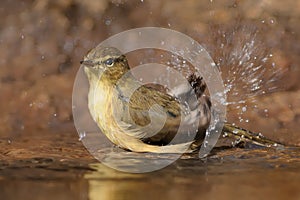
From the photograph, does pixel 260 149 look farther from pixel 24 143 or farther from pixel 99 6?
pixel 99 6

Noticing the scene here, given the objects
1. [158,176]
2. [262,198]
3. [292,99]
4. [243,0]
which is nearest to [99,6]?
[243,0]

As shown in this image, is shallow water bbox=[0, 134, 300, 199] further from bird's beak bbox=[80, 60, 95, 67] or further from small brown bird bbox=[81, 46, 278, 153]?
bird's beak bbox=[80, 60, 95, 67]

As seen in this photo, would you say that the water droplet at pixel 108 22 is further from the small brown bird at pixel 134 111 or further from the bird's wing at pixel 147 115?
the bird's wing at pixel 147 115

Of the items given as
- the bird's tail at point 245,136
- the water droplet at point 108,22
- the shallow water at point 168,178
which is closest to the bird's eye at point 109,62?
the shallow water at point 168,178

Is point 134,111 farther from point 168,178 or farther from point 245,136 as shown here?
point 245,136

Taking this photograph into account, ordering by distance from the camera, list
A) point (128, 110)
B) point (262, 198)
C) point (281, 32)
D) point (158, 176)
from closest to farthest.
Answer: point (262, 198)
point (158, 176)
point (128, 110)
point (281, 32)

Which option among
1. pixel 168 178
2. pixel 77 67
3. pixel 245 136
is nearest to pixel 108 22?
pixel 77 67

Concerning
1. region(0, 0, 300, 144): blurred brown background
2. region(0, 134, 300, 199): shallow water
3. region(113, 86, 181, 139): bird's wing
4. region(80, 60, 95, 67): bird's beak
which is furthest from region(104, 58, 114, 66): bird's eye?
region(0, 0, 300, 144): blurred brown background
